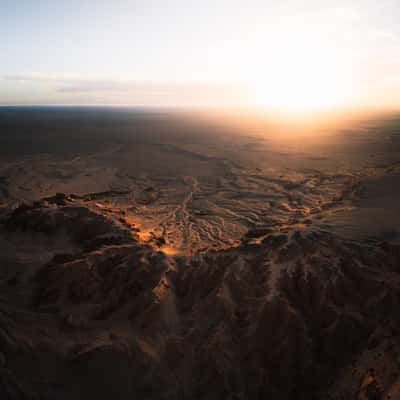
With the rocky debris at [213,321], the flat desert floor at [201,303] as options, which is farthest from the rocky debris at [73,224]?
the rocky debris at [213,321]

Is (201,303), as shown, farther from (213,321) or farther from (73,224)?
(73,224)

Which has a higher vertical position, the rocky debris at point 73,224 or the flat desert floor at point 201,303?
the rocky debris at point 73,224

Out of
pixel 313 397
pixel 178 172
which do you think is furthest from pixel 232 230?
pixel 178 172

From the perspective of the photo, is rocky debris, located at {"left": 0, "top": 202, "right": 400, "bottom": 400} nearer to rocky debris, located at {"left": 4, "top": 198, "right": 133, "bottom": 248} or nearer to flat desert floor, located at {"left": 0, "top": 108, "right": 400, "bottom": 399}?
flat desert floor, located at {"left": 0, "top": 108, "right": 400, "bottom": 399}

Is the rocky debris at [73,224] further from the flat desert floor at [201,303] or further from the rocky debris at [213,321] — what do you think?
the rocky debris at [213,321]

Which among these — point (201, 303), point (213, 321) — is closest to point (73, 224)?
point (201, 303)

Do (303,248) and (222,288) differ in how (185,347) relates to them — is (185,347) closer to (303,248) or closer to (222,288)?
(222,288)

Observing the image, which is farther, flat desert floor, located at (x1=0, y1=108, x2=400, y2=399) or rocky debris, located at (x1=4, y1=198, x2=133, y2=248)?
rocky debris, located at (x1=4, y1=198, x2=133, y2=248)

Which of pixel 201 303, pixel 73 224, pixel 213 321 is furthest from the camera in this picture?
pixel 73 224

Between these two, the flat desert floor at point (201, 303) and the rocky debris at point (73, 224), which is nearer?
the flat desert floor at point (201, 303)

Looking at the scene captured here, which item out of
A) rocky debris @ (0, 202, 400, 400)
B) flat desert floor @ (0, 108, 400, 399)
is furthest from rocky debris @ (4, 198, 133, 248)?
rocky debris @ (0, 202, 400, 400)

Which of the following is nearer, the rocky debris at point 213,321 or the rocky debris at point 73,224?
the rocky debris at point 213,321
